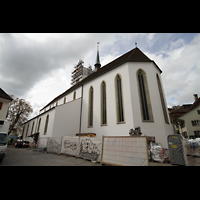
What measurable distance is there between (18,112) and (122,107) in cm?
2880

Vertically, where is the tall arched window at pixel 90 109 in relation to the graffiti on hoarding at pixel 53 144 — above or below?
above

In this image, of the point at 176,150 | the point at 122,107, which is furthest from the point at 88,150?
the point at 122,107

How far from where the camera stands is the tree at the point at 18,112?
1113 inches

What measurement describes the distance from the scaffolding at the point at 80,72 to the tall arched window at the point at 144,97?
3749cm

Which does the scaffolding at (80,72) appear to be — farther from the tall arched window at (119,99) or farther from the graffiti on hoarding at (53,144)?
the graffiti on hoarding at (53,144)

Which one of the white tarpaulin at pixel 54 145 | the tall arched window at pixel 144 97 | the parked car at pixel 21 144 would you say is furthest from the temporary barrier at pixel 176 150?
the parked car at pixel 21 144

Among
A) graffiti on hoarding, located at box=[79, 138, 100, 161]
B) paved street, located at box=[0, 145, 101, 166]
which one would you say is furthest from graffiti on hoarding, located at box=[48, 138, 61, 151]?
graffiti on hoarding, located at box=[79, 138, 100, 161]

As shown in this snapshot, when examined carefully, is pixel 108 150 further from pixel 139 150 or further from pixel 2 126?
pixel 2 126

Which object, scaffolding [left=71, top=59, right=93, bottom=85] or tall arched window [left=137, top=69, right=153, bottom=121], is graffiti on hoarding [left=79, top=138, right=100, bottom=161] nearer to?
tall arched window [left=137, top=69, right=153, bottom=121]

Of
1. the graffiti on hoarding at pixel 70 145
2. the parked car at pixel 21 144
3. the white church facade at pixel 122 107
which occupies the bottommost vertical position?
the parked car at pixel 21 144
